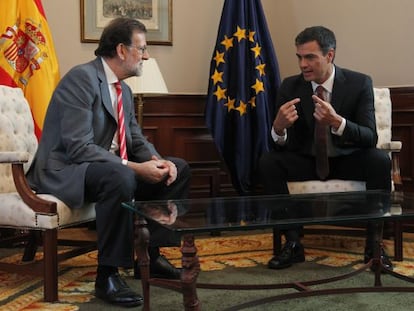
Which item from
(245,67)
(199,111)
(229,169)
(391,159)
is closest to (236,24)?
(245,67)

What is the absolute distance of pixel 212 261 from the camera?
278 cm

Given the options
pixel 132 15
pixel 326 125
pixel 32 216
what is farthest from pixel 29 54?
pixel 326 125

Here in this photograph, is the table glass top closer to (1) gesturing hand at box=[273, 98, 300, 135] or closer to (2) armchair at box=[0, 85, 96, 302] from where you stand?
(2) armchair at box=[0, 85, 96, 302]

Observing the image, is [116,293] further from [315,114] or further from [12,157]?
[315,114]

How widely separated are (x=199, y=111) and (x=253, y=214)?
2304 mm

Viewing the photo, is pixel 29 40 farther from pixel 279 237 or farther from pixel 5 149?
pixel 279 237

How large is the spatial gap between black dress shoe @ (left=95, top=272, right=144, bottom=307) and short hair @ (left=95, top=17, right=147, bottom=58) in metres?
0.91

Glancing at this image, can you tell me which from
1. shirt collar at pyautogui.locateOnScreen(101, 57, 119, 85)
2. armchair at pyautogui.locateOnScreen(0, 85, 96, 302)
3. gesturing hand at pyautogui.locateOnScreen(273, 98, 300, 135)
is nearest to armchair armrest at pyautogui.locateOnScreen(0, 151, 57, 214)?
armchair at pyautogui.locateOnScreen(0, 85, 96, 302)

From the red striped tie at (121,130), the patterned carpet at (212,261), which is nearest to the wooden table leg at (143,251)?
the patterned carpet at (212,261)

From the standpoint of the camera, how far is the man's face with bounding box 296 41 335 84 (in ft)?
9.46

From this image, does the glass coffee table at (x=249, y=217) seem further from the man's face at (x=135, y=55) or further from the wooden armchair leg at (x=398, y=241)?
the man's face at (x=135, y=55)

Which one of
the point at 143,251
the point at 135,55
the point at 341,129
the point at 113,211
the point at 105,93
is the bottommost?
the point at 143,251

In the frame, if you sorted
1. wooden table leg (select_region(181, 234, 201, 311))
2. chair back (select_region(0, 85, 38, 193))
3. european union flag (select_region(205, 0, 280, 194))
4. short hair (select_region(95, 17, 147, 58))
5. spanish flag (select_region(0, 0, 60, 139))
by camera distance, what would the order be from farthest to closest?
european union flag (select_region(205, 0, 280, 194)) → spanish flag (select_region(0, 0, 60, 139)) → chair back (select_region(0, 85, 38, 193)) → short hair (select_region(95, 17, 147, 58)) → wooden table leg (select_region(181, 234, 201, 311))

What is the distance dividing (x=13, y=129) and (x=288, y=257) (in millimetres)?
1334
